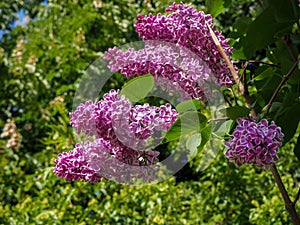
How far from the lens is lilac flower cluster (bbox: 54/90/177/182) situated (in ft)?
2.36

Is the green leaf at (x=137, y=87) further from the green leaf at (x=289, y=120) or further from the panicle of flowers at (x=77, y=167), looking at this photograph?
the green leaf at (x=289, y=120)

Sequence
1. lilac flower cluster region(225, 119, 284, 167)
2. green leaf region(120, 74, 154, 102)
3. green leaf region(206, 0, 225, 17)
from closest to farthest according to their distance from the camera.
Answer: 1. lilac flower cluster region(225, 119, 284, 167)
2. green leaf region(120, 74, 154, 102)
3. green leaf region(206, 0, 225, 17)

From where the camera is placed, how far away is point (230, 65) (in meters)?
0.81

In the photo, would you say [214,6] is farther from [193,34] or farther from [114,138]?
[114,138]

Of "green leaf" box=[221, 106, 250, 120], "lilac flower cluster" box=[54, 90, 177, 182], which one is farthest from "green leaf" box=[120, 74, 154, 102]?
"green leaf" box=[221, 106, 250, 120]

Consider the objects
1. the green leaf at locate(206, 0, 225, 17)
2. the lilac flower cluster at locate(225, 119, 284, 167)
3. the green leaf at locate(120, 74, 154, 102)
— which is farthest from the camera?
the green leaf at locate(206, 0, 225, 17)

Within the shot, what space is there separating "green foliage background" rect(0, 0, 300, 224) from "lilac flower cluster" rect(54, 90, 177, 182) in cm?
20

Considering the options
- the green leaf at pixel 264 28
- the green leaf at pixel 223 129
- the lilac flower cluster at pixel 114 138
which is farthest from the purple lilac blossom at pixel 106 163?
the green leaf at pixel 264 28

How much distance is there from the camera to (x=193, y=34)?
0.80 metres

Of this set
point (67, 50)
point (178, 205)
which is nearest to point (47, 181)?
point (178, 205)

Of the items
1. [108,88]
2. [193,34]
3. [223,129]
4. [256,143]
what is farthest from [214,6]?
[108,88]

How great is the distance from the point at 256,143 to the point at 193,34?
23cm

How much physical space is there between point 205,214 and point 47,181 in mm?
854

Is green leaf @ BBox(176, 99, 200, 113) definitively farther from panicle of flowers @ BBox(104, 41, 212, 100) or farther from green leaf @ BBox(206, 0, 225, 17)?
green leaf @ BBox(206, 0, 225, 17)
